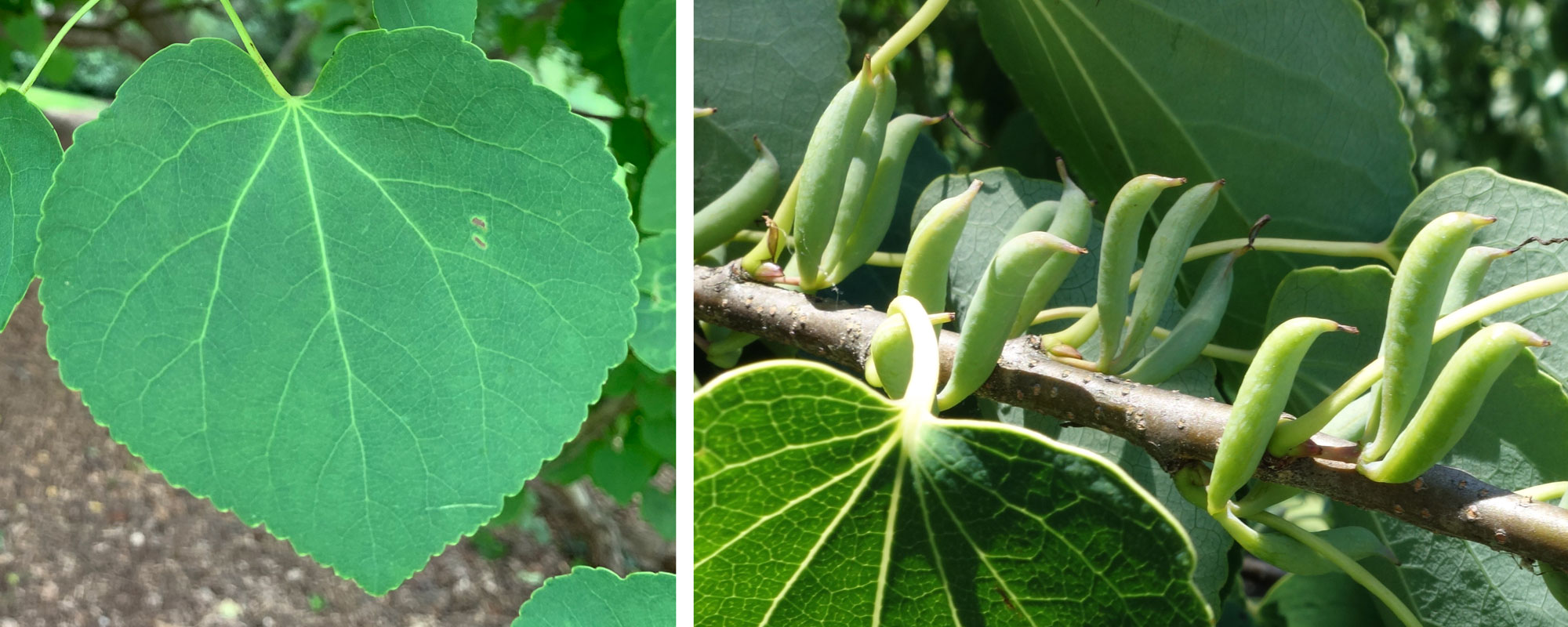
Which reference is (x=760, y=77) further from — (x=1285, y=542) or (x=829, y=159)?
(x=1285, y=542)

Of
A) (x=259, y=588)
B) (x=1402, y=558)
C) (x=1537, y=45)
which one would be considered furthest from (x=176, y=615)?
(x=1537, y=45)

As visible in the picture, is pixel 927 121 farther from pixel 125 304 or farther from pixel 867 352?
pixel 125 304

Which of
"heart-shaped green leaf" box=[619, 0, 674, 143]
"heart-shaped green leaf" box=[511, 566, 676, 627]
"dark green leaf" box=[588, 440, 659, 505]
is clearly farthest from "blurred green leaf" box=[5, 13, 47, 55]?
"heart-shaped green leaf" box=[511, 566, 676, 627]

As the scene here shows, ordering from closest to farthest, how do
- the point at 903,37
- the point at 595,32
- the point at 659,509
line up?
the point at 903,37 → the point at 595,32 → the point at 659,509

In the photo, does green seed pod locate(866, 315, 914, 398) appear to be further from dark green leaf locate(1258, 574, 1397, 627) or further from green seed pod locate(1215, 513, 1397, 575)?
dark green leaf locate(1258, 574, 1397, 627)

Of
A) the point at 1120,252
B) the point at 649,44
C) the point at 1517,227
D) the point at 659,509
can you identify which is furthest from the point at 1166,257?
the point at 659,509
